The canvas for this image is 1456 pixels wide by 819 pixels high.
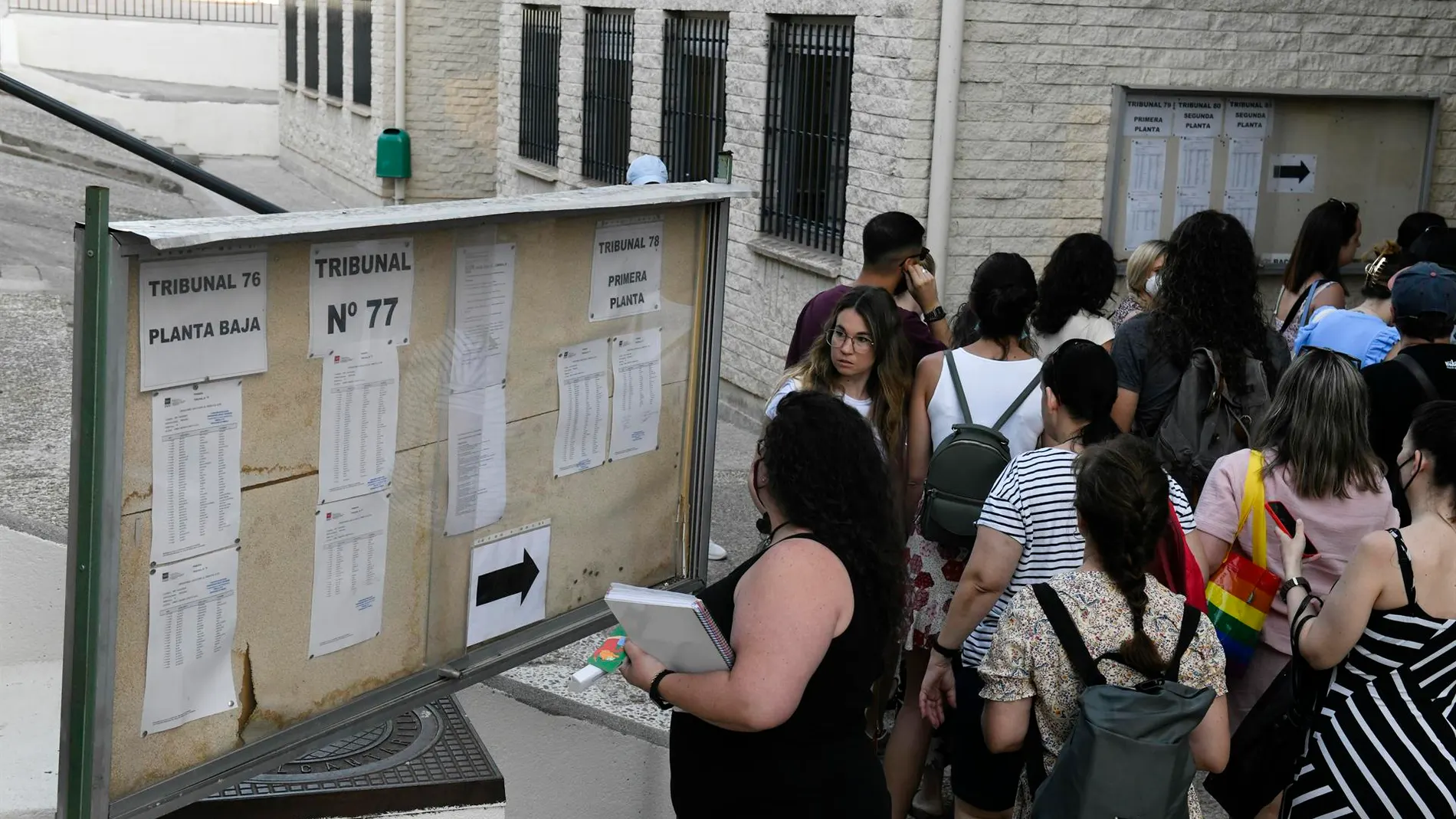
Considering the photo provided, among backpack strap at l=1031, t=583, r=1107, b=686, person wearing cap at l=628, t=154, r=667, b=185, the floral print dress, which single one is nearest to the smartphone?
the floral print dress

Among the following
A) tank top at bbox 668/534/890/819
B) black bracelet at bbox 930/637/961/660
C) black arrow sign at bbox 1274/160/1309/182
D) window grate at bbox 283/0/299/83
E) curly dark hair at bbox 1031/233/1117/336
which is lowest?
black bracelet at bbox 930/637/961/660

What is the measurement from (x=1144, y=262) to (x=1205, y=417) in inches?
64.5

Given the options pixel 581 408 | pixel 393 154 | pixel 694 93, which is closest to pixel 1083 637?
pixel 581 408

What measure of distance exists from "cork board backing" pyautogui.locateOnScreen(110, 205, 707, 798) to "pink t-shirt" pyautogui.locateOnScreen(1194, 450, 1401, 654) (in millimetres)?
1494

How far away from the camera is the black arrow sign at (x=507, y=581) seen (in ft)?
11.4

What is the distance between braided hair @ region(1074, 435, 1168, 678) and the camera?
125 inches

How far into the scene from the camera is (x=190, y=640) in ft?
8.93

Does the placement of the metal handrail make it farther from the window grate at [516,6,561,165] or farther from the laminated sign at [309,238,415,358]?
the window grate at [516,6,561,165]

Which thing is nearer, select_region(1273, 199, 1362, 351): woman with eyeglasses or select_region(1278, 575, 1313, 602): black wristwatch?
select_region(1278, 575, 1313, 602): black wristwatch

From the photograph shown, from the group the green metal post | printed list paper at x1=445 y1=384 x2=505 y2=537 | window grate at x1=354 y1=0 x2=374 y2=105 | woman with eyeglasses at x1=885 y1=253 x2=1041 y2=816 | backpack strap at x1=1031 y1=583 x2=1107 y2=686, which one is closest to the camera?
the green metal post

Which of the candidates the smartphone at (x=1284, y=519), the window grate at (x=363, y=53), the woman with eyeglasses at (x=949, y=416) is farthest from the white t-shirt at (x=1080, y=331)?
the window grate at (x=363, y=53)

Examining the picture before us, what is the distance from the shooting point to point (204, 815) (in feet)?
10.9

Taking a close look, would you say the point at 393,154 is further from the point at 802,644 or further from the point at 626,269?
the point at 802,644

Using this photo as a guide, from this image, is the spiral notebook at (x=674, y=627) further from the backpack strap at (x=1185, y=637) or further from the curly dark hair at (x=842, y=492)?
A: the backpack strap at (x=1185, y=637)
